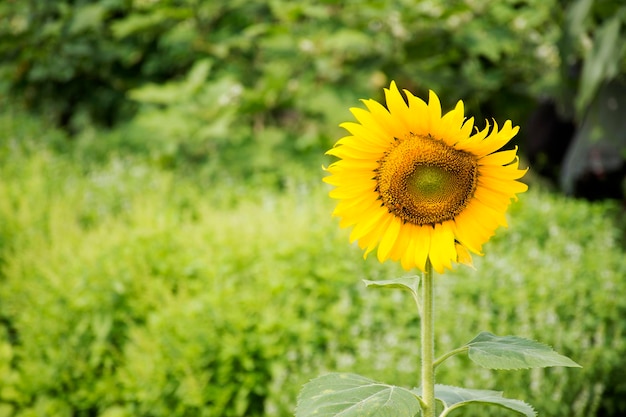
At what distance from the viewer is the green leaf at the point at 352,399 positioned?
3.86 feet

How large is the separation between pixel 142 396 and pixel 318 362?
0.63 m

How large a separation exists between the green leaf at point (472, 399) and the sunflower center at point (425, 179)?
0.93 ft

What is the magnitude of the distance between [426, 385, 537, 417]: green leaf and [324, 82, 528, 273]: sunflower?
0.21 metres

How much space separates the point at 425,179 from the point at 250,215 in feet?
9.11

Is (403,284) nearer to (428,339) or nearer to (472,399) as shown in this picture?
(428,339)

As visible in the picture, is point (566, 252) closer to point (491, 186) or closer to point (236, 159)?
point (236, 159)

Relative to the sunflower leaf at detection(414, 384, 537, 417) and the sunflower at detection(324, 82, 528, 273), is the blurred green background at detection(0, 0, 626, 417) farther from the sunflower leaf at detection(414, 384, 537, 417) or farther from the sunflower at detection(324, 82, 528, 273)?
the sunflower at detection(324, 82, 528, 273)

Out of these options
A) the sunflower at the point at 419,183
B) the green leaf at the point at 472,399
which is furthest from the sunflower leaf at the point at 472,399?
the sunflower at the point at 419,183

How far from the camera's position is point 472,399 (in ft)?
4.23

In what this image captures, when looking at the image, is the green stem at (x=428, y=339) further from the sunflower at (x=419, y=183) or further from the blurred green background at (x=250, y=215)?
the blurred green background at (x=250, y=215)

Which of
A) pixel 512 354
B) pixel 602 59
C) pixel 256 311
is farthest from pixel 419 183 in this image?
pixel 602 59

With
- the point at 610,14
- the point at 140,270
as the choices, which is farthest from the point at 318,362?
the point at 610,14

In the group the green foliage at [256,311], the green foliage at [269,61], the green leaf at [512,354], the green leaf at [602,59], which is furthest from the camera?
the green foliage at [269,61]

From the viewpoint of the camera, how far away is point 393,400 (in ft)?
3.92
